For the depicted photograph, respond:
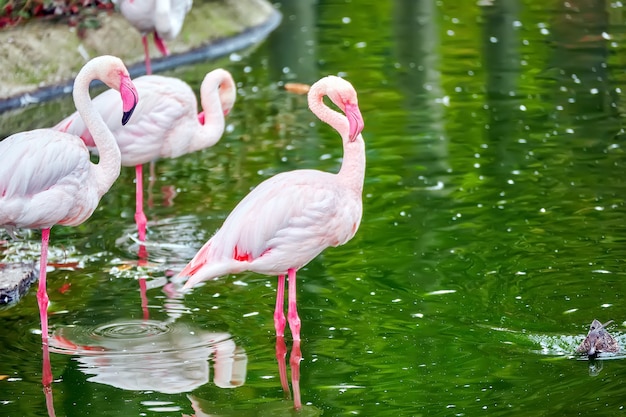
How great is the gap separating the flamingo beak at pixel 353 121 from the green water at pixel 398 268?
996mm

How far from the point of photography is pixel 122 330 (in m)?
6.22

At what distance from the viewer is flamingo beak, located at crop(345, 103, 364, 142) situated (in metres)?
5.80

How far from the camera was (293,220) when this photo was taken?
577 centimetres

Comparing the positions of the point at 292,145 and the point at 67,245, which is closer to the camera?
the point at 67,245

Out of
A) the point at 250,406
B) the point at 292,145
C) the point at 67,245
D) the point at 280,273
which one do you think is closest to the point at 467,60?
the point at 292,145

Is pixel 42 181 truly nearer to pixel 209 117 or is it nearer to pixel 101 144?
pixel 101 144

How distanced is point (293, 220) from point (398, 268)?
1416 mm

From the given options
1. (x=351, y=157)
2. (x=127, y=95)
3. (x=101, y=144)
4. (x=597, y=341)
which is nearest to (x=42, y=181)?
(x=101, y=144)

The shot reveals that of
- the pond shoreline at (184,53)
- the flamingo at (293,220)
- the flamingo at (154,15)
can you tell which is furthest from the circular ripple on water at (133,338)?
the pond shoreline at (184,53)

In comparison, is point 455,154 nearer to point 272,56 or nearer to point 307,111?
point 307,111

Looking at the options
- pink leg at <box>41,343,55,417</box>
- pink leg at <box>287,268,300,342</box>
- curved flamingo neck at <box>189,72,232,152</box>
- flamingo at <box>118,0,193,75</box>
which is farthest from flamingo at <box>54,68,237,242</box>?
flamingo at <box>118,0,193,75</box>

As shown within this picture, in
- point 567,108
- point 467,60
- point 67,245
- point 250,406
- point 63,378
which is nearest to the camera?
point 250,406

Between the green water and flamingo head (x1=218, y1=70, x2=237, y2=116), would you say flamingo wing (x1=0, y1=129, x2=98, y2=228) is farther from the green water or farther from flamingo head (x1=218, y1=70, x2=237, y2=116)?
flamingo head (x1=218, y1=70, x2=237, y2=116)

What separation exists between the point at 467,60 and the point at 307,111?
2589 mm
